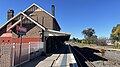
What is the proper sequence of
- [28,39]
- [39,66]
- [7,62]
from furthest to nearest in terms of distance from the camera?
[28,39], [39,66], [7,62]

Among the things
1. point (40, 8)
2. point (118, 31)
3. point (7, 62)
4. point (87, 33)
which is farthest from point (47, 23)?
point (87, 33)

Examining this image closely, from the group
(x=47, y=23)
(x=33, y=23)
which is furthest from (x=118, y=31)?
(x=33, y=23)

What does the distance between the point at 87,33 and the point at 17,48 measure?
478 feet

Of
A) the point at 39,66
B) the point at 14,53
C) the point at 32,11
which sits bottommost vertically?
the point at 39,66

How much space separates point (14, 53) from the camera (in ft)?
46.3

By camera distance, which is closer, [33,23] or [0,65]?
[0,65]

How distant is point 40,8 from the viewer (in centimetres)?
4428

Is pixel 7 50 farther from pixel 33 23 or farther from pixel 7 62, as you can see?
pixel 33 23

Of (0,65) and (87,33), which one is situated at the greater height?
(87,33)

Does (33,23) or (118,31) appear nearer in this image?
(33,23)

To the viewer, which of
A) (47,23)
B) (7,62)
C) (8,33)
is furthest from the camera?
(47,23)

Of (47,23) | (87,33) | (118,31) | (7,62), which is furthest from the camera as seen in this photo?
(87,33)

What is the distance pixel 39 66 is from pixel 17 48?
2380mm

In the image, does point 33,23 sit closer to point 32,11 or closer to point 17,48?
point 32,11
